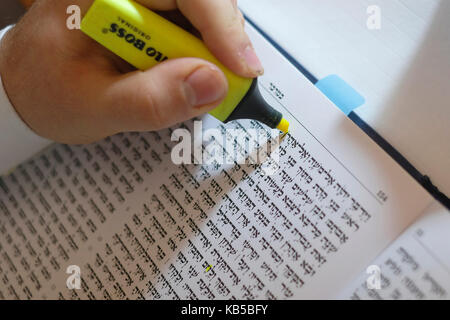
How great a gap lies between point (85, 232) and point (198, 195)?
147 millimetres

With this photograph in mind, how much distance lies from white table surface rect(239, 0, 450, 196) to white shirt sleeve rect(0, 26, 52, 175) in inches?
11.9

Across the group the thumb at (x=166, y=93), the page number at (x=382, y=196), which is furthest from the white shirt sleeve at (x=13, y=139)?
the page number at (x=382, y=196)

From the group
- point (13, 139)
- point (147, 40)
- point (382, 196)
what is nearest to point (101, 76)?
point (147, 40)

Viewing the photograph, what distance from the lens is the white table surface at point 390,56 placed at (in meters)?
0.38

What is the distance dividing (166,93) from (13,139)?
24 centimetres

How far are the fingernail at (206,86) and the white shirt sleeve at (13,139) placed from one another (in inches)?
9.4

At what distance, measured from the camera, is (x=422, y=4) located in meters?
0.42

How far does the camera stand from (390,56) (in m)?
0.41

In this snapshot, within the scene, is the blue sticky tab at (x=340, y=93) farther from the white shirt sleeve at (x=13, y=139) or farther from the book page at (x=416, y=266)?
the white shirt sleeve at (x=13, y=139)

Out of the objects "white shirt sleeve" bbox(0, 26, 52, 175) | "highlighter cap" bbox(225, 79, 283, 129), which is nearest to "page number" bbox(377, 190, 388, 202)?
"highlighter cap" bbox(225, 79, 283, 129)

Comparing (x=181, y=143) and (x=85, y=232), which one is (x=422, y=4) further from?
(x=85, y=232)

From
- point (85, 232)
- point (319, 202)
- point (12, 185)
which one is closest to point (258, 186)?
point (319, 202)

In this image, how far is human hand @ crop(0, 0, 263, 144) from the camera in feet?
1.07
